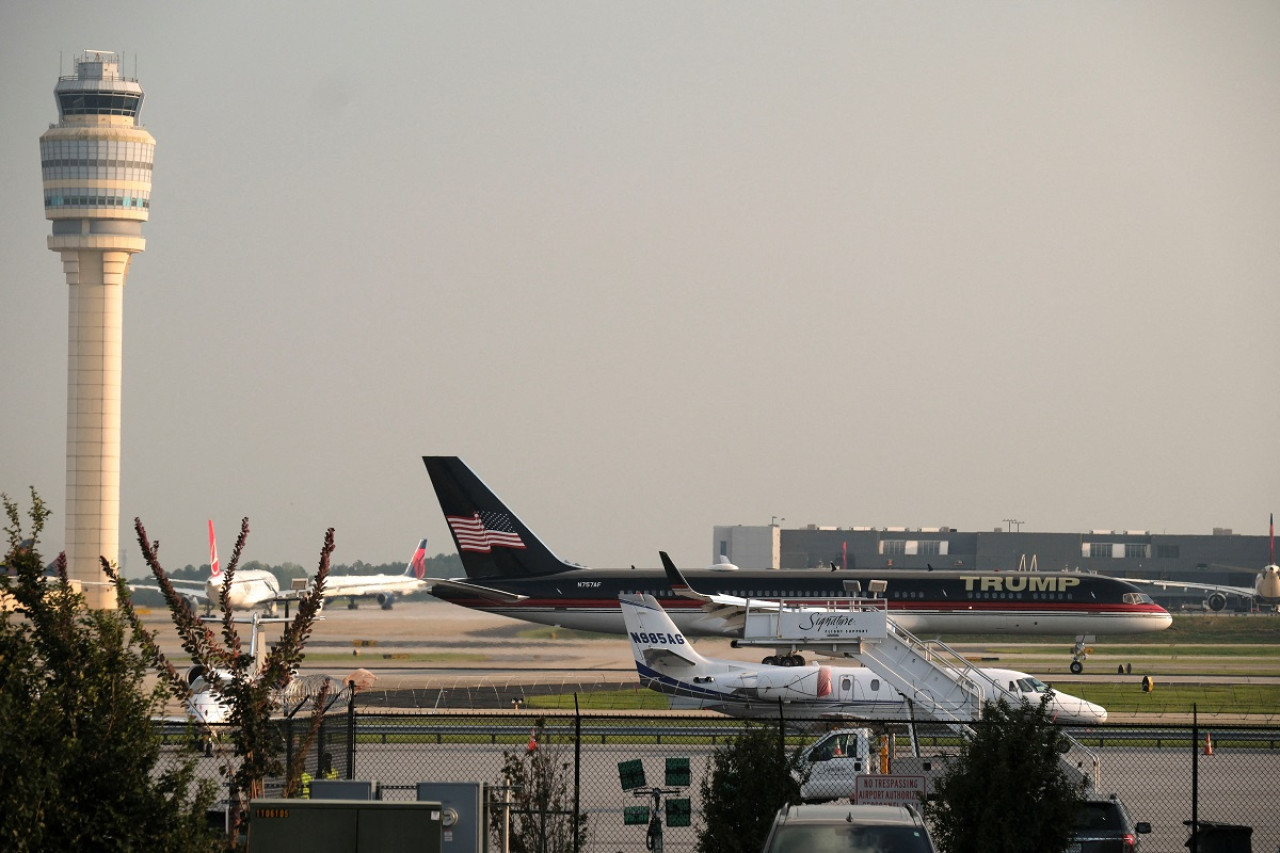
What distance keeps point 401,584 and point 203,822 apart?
123901 millimetres

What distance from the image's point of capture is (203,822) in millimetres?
12469

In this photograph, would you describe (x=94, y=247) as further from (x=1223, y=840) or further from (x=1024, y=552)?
(x=1223, y=840)

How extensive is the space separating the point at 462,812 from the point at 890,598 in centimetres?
4420

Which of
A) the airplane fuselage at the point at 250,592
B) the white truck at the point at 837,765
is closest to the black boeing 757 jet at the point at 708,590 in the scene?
the white truck at the point at 837,765

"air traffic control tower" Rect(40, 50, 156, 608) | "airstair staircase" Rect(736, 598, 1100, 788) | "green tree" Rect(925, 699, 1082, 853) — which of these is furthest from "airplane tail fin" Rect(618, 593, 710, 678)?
"air traffic control tower" Rect(40, 50, 156, 608)

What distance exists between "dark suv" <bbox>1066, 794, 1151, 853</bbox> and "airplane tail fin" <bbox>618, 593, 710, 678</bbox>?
754 inches

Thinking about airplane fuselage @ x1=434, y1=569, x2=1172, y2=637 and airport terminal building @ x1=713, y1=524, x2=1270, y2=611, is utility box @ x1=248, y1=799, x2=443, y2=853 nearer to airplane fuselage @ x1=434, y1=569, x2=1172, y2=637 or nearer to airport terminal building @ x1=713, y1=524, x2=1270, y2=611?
airplane fuselage @ x1=434, y1=569, x2=1172, y2=637

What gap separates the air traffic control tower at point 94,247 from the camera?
140250 mm

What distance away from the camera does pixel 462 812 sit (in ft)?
51.1

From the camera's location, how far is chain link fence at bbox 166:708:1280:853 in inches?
780

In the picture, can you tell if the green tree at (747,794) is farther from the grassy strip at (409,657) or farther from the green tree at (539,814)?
the grassy strip at (409,657)

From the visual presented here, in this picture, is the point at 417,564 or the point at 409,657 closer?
the point at 409,657

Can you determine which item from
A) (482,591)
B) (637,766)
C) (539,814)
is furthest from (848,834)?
(482,591)

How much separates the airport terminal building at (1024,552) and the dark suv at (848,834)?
5120 inches
